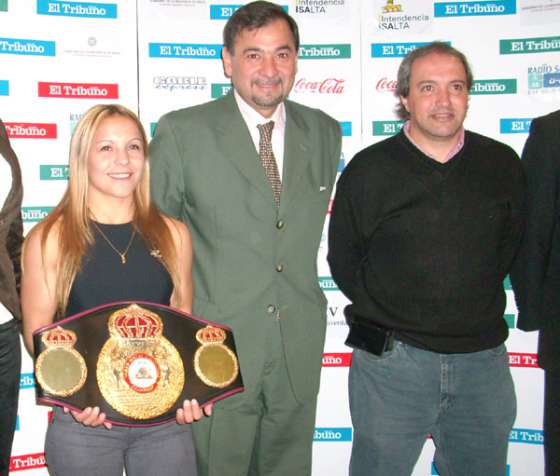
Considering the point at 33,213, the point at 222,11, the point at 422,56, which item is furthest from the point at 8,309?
the point at 222,11

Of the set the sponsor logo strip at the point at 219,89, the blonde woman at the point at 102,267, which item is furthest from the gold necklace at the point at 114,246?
the sponsor logo strip at the point at 219,89

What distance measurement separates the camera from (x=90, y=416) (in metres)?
1.85

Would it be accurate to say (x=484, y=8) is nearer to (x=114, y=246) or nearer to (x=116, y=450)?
(x=114, y=246)

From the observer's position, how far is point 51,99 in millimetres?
3197

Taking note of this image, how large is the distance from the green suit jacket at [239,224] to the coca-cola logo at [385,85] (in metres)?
1.17

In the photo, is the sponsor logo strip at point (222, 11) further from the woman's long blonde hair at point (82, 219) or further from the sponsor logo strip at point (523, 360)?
the sponsor logo strip at point (523, 360)

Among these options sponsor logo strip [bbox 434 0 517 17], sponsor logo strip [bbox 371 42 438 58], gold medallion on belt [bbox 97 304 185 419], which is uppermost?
sponsor logo strip [bbox 434 0 517 17]

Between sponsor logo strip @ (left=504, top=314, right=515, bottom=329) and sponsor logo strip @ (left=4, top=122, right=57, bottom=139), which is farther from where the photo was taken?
sponsor logo strip @ (left=504, top=314, right=515, bottom=329)

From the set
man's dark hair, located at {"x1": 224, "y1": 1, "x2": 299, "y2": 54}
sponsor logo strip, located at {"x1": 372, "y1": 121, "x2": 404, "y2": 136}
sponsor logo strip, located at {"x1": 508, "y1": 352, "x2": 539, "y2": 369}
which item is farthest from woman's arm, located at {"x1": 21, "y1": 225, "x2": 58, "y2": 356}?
sponsor logo strip, located at {"x1": 508, "y1": 352, "x2": 539, "y2": 369}

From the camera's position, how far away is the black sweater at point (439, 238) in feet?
7.39

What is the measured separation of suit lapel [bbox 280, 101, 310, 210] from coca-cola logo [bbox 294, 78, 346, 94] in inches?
32.7

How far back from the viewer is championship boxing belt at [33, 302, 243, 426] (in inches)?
72.1

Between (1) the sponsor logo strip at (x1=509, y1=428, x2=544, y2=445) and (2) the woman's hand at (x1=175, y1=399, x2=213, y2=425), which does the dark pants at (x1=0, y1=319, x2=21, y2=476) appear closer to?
(2) the woman's hand at (x1=175, y1=399, x2=213, y2=425)

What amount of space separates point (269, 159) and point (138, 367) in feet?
3.28
